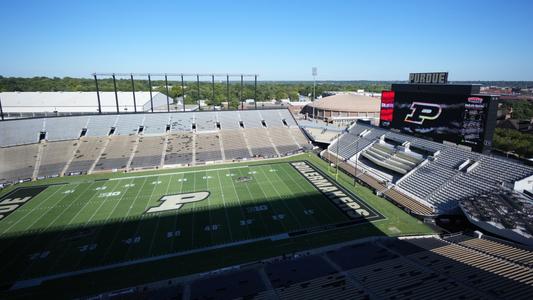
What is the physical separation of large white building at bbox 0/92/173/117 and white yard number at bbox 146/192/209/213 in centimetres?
4604

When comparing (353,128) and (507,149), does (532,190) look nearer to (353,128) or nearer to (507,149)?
(507,149)

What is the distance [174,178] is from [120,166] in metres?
9.66

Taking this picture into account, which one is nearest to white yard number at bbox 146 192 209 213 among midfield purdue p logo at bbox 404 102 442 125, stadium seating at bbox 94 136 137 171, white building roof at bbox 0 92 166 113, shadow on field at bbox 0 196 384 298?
shadow on field at bbox 0 196 384 298

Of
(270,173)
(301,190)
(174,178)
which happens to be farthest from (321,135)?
(174,178)

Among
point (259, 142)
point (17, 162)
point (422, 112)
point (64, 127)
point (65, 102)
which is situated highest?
point (422, 112)

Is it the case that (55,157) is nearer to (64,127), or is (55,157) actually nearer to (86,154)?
(86,154)

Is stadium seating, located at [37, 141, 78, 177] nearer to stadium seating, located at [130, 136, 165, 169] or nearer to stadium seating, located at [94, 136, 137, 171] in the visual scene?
stadium seating, located at [94, 136, 137, 171]

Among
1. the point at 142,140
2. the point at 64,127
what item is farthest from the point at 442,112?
the point at 64,127

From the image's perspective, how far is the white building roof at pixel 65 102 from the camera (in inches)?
2709

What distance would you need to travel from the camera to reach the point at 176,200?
94.3 ft

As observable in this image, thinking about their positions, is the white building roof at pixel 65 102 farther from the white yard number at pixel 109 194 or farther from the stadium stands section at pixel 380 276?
the stadium stands section at pixel 380 276

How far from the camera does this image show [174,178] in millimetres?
35438

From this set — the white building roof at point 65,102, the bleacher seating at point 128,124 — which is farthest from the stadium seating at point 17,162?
the white building roof at point 65,102

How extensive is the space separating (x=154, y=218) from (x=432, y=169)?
28403mm
